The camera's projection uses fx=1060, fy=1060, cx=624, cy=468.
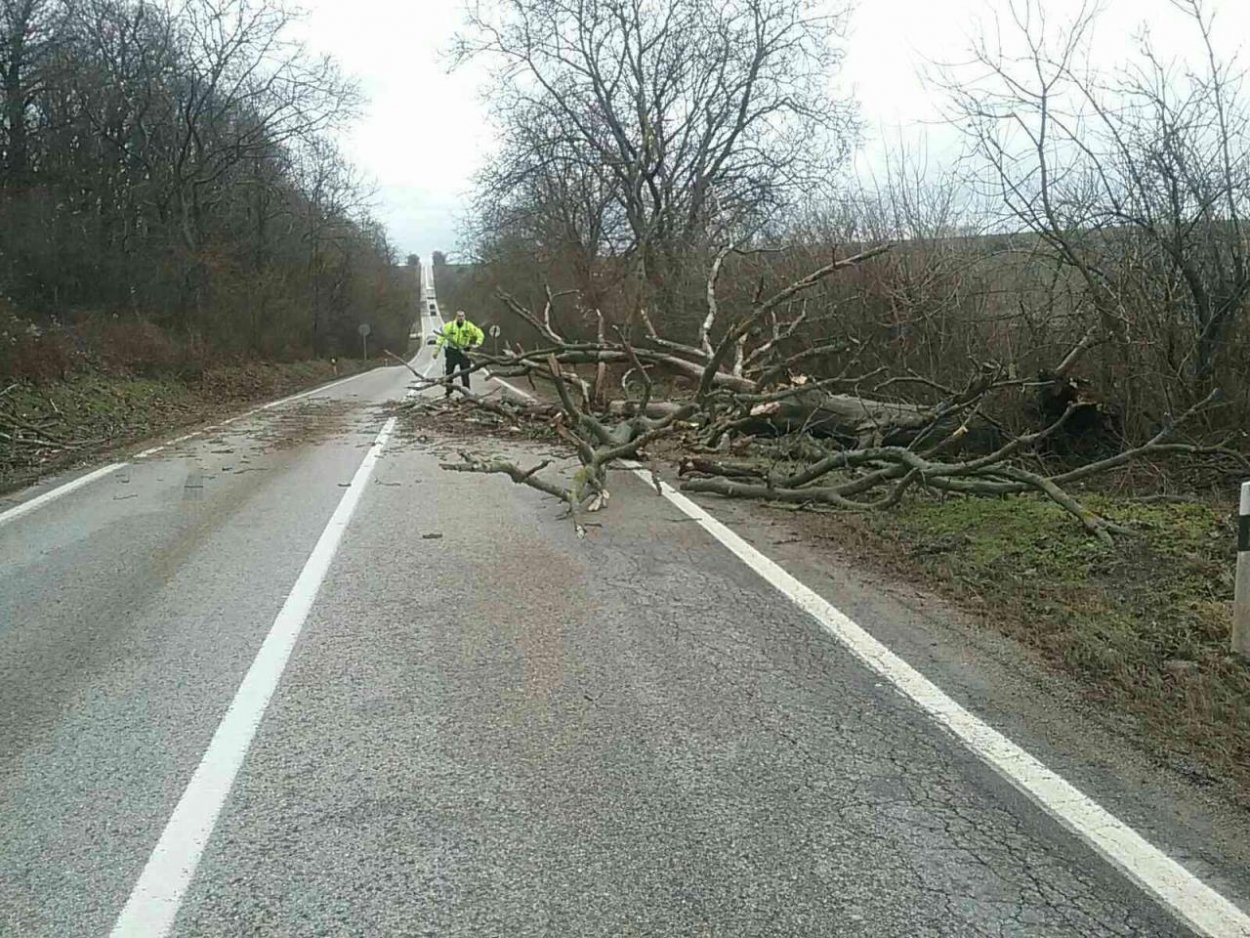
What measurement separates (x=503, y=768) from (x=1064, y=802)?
204 cm

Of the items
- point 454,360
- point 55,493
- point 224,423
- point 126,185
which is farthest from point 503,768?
point 126,185

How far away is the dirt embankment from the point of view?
1398 centimetres

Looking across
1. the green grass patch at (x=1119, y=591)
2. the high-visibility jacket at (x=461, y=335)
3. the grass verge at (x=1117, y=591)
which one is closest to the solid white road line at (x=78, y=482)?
the high-visibility jacket at (x=461, y=335)

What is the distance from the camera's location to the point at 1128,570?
21.7ft

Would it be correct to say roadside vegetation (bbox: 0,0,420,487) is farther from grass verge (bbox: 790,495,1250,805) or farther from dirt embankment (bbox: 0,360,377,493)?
grass verge (bbox: 790,495,1250,805)

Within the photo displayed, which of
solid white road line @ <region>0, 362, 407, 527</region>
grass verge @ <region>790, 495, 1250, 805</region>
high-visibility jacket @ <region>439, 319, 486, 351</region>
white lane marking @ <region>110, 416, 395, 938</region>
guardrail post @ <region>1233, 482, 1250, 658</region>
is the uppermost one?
high-visibility jacket @ <region>439, 319, 486, 351</region>

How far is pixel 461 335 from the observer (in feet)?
70.7

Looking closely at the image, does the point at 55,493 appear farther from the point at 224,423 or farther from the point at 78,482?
the point at 224,423

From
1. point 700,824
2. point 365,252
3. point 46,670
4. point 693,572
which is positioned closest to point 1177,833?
point 700,824

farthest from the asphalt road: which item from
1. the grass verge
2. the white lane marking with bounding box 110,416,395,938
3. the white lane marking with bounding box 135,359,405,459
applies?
the white lane marking with bounding box 135,359,405,459

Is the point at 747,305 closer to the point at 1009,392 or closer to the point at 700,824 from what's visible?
the point at 1009,392

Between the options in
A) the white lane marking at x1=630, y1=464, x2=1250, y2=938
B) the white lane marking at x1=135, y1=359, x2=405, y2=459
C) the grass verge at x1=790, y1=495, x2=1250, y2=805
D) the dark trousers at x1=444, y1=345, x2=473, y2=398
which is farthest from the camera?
the dark trousers at x1=444, y1=345, x2=473, y2=398

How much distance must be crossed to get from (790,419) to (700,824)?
9640 mm

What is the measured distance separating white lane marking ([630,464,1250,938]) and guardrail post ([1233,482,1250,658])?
4.97 ft
